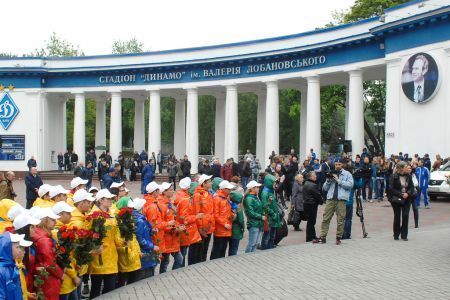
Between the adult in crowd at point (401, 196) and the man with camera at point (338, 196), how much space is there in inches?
51.0

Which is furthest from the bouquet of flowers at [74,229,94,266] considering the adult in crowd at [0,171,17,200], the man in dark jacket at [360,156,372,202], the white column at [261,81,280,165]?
the white column at [261,81,280,165]

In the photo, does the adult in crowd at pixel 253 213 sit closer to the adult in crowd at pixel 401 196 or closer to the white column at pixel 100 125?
the adult in crowd at pixel 401 196

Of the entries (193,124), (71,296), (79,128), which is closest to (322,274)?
(71,296)

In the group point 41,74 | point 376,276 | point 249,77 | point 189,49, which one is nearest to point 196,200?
point 376,276

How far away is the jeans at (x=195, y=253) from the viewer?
11.5 metres

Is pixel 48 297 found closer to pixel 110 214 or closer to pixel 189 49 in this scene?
pixel 110 214

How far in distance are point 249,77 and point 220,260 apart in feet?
87.0

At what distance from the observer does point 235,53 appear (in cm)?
3809

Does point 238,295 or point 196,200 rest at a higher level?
point 196,200

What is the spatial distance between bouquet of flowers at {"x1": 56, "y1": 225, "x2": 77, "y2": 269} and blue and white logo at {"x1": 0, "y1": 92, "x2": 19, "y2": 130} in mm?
37296

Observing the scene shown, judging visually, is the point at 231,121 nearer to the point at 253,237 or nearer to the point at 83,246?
the point at 253,237

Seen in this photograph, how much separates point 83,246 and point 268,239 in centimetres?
645

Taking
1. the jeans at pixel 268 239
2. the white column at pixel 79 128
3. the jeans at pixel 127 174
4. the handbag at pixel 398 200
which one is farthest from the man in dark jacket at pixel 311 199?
the white column at pixel 79 128

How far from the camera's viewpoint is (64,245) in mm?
7227
